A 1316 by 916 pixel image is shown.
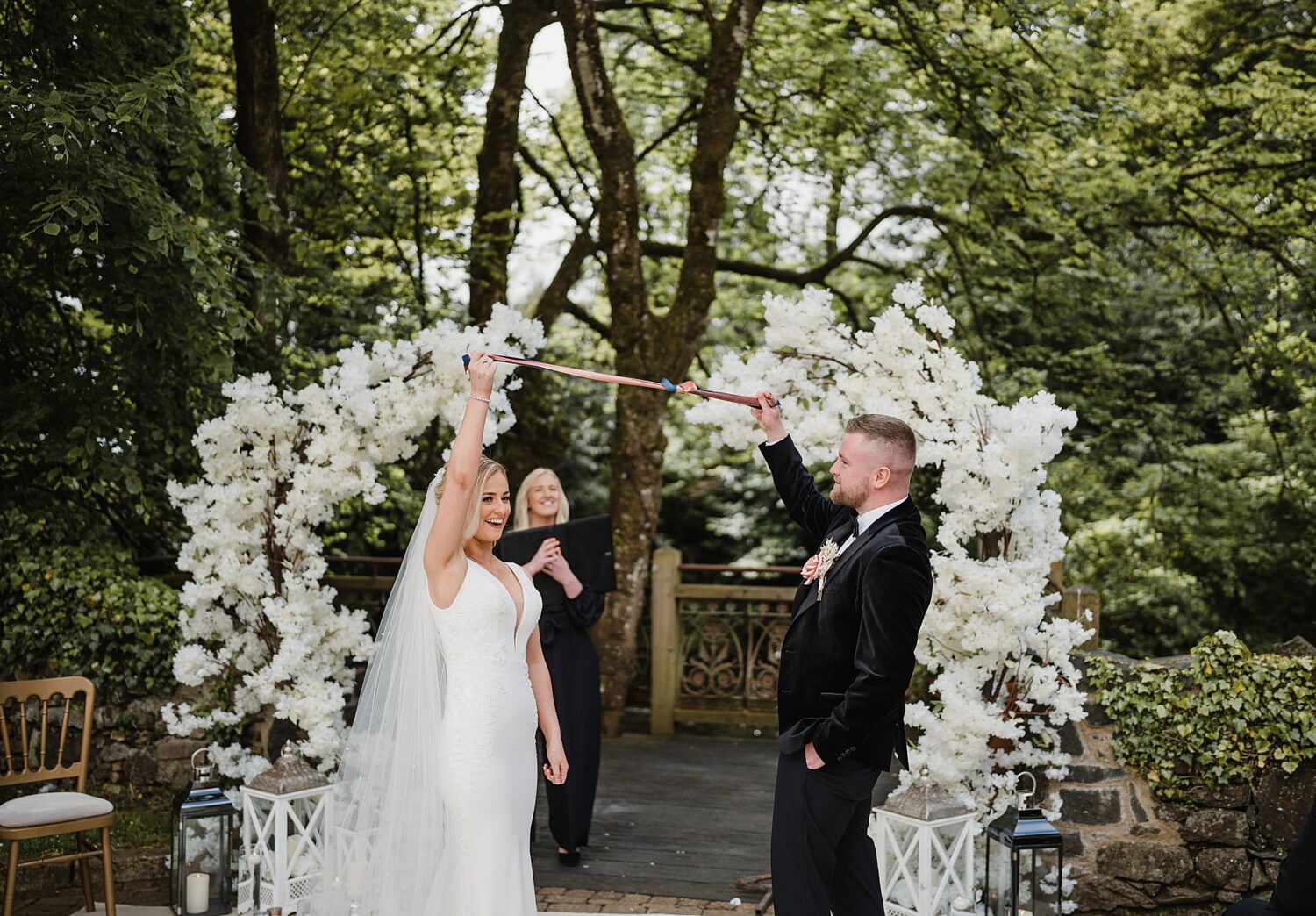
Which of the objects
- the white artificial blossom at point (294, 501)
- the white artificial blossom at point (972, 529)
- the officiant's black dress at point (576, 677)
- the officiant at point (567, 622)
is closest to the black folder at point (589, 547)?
the officiant at point (567, 622)

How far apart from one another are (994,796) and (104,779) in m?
5.62

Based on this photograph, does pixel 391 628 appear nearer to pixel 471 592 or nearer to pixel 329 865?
pixel 471 592

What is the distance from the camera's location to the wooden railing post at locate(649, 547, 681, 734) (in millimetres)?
9906

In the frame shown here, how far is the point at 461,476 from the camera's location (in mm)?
3723

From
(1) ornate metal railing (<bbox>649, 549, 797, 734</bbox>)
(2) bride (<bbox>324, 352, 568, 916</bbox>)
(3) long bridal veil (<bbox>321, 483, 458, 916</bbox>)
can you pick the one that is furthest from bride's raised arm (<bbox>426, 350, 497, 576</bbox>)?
(1) ornate metal railing (<bbox>649, 549, 797, 734</bbox>)

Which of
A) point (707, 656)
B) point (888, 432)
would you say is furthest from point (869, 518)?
point (707, 656)

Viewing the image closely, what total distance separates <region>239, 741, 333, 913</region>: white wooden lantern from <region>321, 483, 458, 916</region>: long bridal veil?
80 cm

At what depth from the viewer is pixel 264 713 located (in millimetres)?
6383

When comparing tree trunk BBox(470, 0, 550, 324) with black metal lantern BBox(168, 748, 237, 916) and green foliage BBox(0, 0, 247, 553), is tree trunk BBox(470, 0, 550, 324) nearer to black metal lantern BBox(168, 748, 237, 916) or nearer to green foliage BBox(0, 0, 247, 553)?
green foliage BBox(0, 0, 247, 553)

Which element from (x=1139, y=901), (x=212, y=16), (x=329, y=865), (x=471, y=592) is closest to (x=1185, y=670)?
(x=1139, y=901)

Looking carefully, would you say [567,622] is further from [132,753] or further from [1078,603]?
[132,753]

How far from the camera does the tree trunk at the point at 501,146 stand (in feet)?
32.5

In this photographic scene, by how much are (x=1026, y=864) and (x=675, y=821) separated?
9.53 feet

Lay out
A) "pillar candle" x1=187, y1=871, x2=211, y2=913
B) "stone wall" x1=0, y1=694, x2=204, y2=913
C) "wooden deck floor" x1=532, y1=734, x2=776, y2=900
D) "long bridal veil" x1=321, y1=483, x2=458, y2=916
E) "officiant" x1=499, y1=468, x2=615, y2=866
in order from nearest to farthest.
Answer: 1. "long bridal veil" x1=321, y1=483, x2=458, y2=916
2. "pillar candle" x1=187, y1=871, x2=211, y2=913
3. "wooden deck floor" x1=532, y1=734, x2=776, y2=900
4. "officiant" x1=499, y1=468, x2=615, y2=866
5. "stone wall" x1=0, y1=694, x2=204, y2=913
